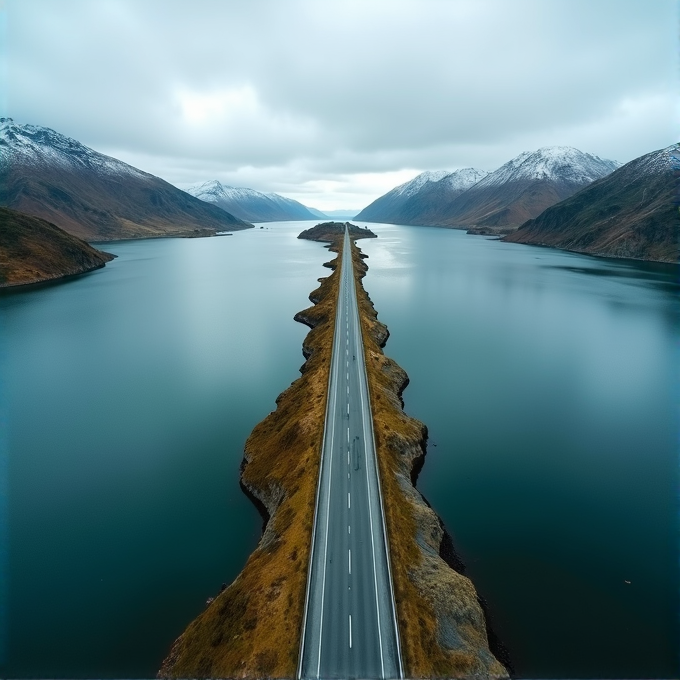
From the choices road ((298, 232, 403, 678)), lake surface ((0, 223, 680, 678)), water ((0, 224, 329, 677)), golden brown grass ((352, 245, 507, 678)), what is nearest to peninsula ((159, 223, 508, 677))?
golden brown grass ((352, 245, 507, 678))

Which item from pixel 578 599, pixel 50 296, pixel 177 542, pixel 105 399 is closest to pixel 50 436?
pixel 105 399

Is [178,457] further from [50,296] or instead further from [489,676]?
[50,296]

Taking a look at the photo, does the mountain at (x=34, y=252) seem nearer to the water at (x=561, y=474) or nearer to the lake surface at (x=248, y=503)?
the lake surface at (x=248, y=503)

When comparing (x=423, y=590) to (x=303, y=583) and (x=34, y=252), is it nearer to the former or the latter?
(x=303, y=583)

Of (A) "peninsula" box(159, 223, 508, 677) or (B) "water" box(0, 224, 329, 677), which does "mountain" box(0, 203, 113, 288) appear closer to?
(B) "water" box(0, 224, 329, 677)

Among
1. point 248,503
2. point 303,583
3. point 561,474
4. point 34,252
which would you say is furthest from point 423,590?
point 34,252
